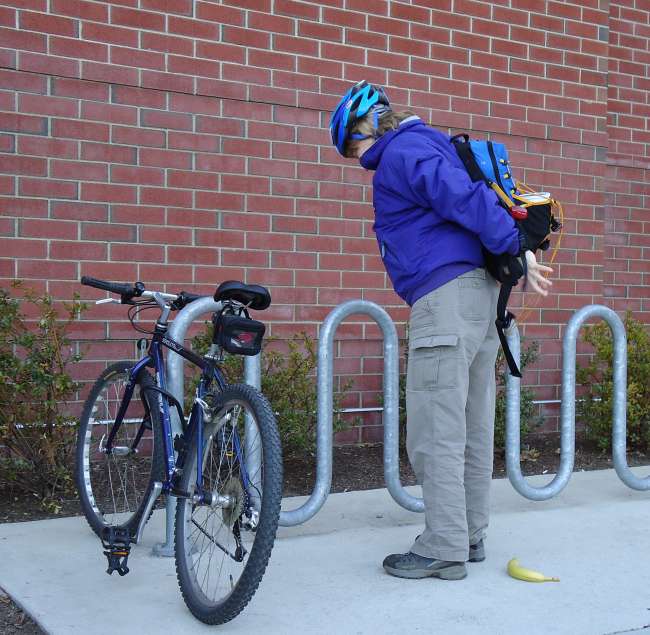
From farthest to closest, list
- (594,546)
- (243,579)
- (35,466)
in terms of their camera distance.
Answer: (35,466)
(594,546)
(243,579)

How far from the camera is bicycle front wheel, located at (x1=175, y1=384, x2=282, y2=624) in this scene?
2850mm

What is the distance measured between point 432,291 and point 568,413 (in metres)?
1.45

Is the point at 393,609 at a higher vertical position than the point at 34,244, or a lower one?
lower

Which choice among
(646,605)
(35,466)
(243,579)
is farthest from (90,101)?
(646,605)

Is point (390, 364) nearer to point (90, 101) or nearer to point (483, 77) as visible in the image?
point (90, 101)

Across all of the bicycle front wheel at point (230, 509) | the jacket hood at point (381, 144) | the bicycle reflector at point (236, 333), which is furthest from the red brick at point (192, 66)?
the bicycle front wheel at point (230, 509)

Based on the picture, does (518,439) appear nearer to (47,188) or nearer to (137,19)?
(47,188)

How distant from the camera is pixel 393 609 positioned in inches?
127

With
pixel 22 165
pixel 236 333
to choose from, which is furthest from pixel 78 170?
pixel 236 333

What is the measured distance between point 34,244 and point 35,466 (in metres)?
1.30

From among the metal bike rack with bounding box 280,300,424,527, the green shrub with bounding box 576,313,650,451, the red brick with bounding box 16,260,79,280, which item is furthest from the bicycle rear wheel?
the green shrub with bounding box 576,313,650,451

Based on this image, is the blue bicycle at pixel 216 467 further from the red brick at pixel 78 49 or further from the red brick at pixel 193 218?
the red brick at pixel 78 49

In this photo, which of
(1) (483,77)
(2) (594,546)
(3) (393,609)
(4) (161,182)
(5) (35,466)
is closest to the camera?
(3) (393,609)

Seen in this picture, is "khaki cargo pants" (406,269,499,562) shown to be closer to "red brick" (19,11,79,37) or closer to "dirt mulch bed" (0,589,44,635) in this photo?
"dirt mulch bed" (0,589,44,635)
